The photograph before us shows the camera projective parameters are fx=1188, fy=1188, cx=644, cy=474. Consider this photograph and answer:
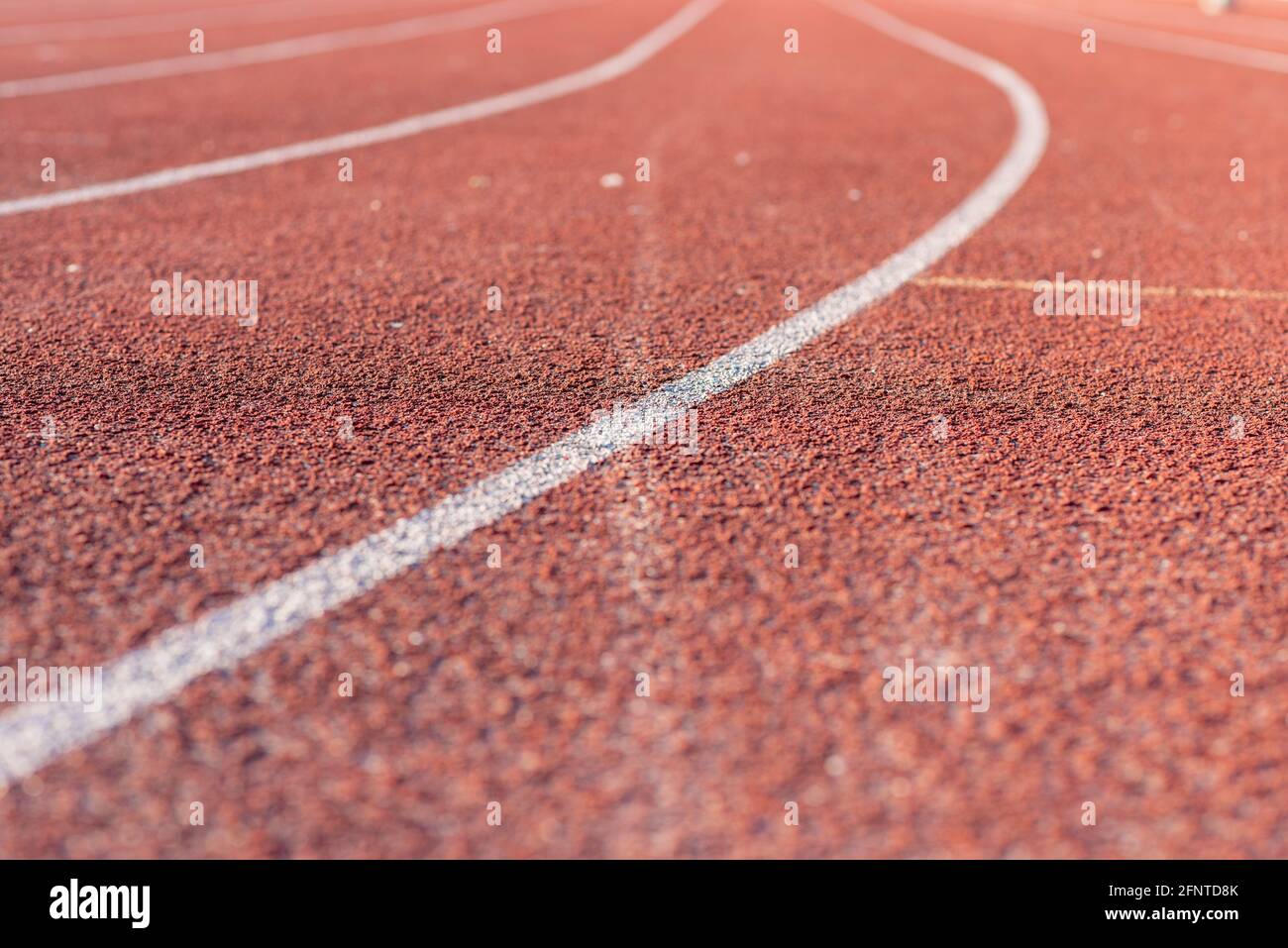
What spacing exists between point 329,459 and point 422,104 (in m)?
5.96

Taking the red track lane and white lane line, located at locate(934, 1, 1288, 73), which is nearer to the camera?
the red track lane

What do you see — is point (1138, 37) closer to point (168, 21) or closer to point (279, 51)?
point (279, 51)

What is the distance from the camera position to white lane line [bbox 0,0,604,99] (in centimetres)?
941

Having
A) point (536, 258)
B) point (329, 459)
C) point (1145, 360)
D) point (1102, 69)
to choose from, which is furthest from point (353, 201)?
point (1102, 69)

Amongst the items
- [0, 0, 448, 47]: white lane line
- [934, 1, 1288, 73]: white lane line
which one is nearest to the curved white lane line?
[934, 1, 1288, 73]: white lane line

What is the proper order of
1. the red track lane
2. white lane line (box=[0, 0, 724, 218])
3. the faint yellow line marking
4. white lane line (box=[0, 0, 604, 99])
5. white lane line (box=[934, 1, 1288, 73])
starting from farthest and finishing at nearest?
white lane line (box=[934, 1, 1288, 73]) → white lane line (box=[0, 0, 604, 99]) → white lane line (box=[0, 0, 724, 218]) → the faint yellow line marking → the red track lane

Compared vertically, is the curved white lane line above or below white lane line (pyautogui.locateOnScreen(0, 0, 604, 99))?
below

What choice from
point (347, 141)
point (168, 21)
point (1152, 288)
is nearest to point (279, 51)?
point (168, 21)

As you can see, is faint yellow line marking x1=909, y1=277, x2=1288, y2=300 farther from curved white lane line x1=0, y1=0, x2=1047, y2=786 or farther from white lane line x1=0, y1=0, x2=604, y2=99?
white lane line x1=0, y1=0, x2=604, y2=99

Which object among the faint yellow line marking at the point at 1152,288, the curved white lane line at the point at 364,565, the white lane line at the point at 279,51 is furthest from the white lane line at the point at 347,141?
the faint yellow line marking at the point at 1152,288

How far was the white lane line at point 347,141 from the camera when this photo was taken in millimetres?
6070

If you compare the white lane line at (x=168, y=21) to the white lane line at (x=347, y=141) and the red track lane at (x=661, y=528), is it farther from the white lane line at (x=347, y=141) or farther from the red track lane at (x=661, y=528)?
the red track lane at (x=661, y=528)

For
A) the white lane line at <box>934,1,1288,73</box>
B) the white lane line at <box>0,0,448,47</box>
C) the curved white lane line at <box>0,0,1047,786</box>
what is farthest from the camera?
the white lane line at <box>0,0,448,47</box>

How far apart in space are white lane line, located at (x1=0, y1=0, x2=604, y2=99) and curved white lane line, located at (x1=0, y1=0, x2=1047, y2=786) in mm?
7133
